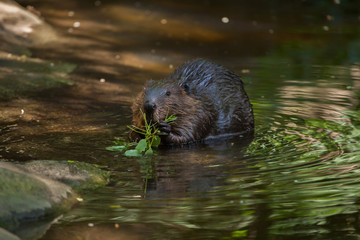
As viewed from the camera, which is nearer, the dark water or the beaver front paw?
the dark water

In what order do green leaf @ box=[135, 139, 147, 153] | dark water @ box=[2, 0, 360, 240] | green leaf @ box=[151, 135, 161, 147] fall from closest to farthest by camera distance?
dark water @ box=[2, 0, 360, 240] < green leaf @ box=[135, 139, 147, 153] < green leaf @ box=[151, 135, 161, 147]

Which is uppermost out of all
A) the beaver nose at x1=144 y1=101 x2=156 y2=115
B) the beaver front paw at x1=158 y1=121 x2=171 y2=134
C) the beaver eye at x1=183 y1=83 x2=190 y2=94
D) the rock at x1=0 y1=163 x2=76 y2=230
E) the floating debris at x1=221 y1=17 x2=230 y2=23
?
the floating debris at x1=221 y1=17 x2=230 y2=23

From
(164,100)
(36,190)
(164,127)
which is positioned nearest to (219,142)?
(164,127)

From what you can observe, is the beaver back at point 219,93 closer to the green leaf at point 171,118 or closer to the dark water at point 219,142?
the dark water at point 219,142

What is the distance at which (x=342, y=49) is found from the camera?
12.6m

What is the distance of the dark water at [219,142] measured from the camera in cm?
490

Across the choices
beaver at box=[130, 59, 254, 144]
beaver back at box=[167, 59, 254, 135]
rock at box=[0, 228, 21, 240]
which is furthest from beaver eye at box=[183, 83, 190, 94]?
A: rock at box=[0, 228, 21, 240]

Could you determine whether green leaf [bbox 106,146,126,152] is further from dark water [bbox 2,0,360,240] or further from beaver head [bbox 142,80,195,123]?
beaver head [bbox 142,80,195,123]

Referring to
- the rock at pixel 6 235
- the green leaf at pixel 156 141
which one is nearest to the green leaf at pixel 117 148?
the green leaf at pixel 156 141

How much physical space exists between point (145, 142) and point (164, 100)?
63 centimetres

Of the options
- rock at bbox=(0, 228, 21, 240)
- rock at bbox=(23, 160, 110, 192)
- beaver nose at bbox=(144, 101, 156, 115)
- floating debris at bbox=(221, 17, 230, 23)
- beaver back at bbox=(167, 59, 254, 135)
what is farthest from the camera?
floating debris at bbox=(221, 17, 230, 23)

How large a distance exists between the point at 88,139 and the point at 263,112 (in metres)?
2.45

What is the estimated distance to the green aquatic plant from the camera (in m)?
6.68

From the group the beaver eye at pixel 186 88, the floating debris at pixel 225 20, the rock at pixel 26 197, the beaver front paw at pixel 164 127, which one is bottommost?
Answer: the rock at pixel 26 197
